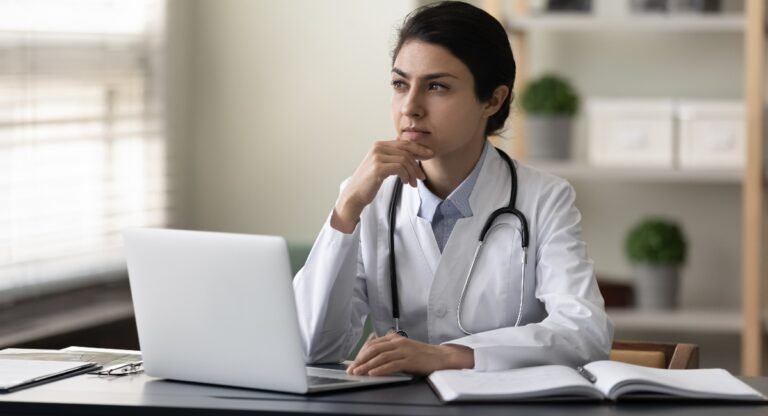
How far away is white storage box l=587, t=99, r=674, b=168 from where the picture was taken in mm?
3580

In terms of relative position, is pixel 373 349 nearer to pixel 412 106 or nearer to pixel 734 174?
pixel 412 106

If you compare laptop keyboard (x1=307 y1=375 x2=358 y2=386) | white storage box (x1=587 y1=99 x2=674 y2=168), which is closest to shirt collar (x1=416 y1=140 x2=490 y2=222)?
laptop keyboard (x1=307 y1=375 x2=358 y2=386)

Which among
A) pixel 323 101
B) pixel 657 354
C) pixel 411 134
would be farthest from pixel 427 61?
pixel 323 101

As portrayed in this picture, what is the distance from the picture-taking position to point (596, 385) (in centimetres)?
174

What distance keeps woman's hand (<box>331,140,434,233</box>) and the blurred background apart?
3.56 ft

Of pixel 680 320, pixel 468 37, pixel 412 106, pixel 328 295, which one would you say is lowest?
pixel 680 320

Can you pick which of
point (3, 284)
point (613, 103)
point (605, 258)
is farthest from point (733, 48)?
point (3, 284)

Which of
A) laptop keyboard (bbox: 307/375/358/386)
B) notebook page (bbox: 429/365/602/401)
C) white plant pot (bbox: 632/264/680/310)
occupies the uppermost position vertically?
notebook page (bbox: 429/365/602/401)

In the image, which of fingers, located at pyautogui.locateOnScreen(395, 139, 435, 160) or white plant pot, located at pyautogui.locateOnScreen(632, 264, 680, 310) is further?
white plant pot, located at pyautogui.locateOnScreen(632, 264, 680, 310)

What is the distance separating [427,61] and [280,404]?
742 millimetres

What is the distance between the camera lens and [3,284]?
280 cm

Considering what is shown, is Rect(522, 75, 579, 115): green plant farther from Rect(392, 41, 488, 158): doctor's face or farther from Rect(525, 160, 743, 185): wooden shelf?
Rect(392, 41, 488, 158): doctor's face

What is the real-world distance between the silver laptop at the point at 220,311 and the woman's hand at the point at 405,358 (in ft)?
0.08

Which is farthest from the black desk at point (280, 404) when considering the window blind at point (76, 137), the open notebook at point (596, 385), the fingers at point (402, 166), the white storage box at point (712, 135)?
the white storage box at point (712, 135)
